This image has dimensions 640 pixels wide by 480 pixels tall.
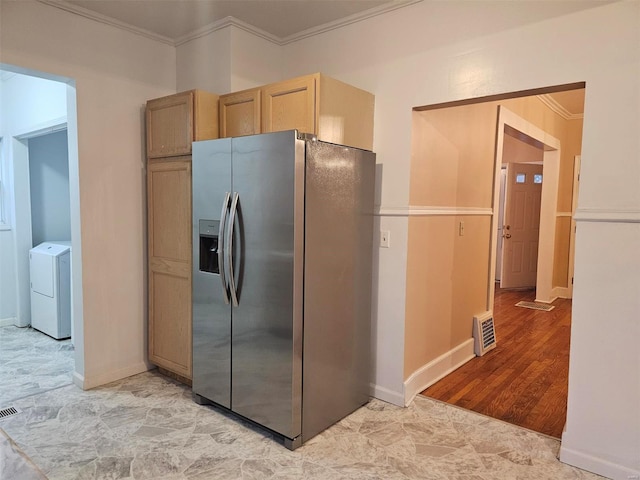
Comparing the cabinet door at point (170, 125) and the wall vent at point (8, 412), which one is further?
the cabinet door at point (170, 125)

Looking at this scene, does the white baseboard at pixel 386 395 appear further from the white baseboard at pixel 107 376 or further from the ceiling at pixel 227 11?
the ceiling at pixel 227 11

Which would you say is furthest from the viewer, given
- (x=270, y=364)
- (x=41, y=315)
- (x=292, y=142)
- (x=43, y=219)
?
(x=43, y=219)

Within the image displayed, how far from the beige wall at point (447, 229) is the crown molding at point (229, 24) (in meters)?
0.72

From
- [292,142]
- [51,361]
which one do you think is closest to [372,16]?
[292,142]

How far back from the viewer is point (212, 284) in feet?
8.67

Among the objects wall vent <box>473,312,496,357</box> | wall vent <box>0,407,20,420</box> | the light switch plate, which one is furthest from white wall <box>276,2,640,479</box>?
wall vent <box>0,407,20,420</box>

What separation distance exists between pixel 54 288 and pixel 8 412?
162 centimetres

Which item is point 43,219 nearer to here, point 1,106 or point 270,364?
point 1,106

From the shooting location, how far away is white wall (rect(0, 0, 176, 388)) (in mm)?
2861

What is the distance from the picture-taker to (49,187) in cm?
471

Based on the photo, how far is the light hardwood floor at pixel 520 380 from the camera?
2.77 m

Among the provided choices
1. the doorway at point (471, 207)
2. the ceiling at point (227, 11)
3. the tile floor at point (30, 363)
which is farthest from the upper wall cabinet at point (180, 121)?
the tile floor at point (30, 363)

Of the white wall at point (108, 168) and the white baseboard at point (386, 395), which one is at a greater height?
the white wall at point (108, 168)

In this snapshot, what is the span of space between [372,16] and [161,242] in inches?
83.7
